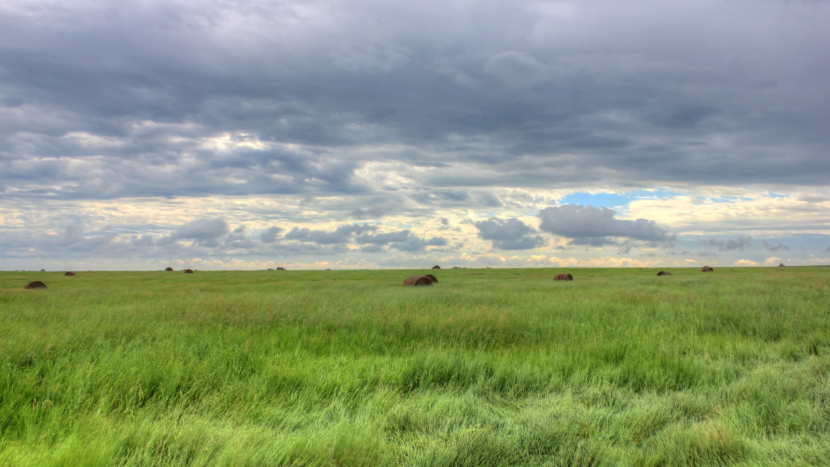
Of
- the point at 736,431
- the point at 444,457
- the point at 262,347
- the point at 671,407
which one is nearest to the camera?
the point at 444,457

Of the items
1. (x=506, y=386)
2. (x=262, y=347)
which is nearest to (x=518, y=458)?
(x=506, y=386)

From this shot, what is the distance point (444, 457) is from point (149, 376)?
3658 mm

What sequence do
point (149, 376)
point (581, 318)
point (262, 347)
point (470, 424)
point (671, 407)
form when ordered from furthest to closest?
point (581, 318)
point (262, 347)
point (149, 376)
point (671, 407)
point (470, 424)

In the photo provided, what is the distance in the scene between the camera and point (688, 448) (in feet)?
10.4

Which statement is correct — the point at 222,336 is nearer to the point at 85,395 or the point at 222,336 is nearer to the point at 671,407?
the point at 85,395

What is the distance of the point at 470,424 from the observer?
371 cm

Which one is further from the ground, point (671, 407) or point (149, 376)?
point (149, 376)

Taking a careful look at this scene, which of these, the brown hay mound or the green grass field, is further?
the brown hay mound

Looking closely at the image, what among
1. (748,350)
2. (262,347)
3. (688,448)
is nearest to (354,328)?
(262,347)

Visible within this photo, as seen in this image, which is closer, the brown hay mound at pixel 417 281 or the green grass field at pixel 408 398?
the green grass field at pixel 408 398

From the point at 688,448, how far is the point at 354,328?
21.4ft

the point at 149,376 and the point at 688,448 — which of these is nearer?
the point at 688,448

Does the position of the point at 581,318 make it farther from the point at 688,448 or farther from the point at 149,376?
the point at 149,376

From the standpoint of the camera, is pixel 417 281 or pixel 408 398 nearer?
pixel 408 398
